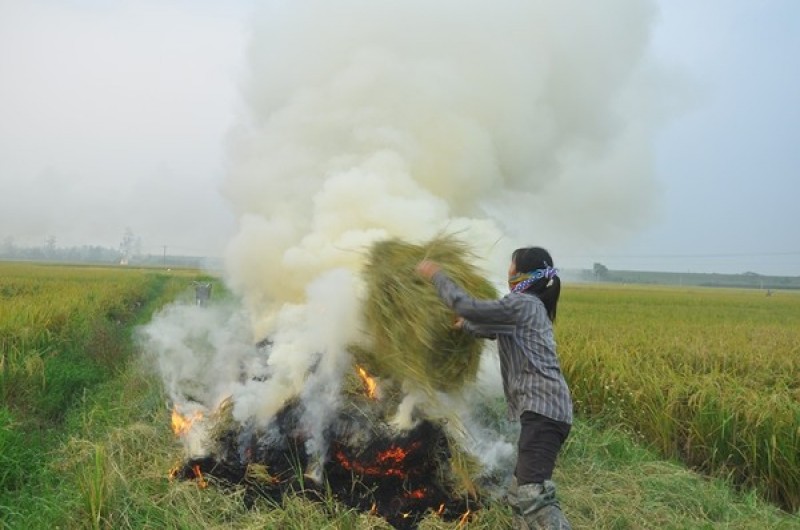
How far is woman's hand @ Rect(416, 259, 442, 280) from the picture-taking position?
3686 millimetres

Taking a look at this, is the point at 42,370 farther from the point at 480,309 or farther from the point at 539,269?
the point at 539,269

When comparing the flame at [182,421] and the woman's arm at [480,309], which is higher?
the woman's arm at [480,309]

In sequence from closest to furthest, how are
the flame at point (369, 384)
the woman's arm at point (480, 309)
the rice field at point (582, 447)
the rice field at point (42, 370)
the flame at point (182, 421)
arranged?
the woman's arm at point (480, 309) < the rice field at point (582, 447) < the flame at point (369, 384) < the flame at point (182, 421) < the rice field at point (42, 370)

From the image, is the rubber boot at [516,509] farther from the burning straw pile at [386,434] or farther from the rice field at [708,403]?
the rice field at [708,403]

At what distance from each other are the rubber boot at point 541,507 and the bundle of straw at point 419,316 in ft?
2.94

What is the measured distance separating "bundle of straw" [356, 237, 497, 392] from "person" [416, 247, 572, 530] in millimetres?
243

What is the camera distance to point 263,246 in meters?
6.57

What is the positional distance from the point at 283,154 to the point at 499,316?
4.36 metres

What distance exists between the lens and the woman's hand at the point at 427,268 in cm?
369

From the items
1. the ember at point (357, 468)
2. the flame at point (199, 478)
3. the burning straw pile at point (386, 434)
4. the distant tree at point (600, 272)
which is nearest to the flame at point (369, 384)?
the burning straw pile at point (386, 434)

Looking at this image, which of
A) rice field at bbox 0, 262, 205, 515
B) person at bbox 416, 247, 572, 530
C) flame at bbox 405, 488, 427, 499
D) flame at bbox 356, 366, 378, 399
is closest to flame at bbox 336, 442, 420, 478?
flame at bbox 405, 488, 427, 499

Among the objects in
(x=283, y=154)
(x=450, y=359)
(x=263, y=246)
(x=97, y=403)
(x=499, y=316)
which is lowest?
(x=97, y=403)

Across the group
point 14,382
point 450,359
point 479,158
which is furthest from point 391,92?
point 14,382

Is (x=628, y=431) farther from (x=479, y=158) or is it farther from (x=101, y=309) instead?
(x=101, y=309)
